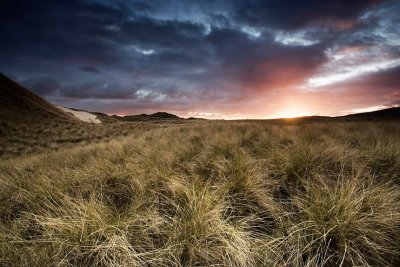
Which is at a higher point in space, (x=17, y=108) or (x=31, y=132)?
(x=17, y=108)

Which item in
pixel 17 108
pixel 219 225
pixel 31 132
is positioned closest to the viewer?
pixel 219 225

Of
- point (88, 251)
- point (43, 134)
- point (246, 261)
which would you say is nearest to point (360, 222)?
point (246, 261)

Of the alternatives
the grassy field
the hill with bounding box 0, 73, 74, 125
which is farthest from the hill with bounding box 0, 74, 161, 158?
the grassy field

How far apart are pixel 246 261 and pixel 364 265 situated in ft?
2.88

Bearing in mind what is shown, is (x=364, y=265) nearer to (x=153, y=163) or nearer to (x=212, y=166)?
(x=212, y=166)

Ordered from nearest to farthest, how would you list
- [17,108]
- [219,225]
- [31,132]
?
[219,225] < [31,132] < [17,108]

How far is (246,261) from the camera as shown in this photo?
2.08 m

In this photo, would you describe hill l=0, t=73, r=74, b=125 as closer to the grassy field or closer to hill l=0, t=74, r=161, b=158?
hill l=0, t=74, r=161, b=158

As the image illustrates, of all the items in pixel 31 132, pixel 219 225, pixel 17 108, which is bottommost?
pixel 31 132

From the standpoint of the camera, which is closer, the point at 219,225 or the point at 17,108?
the point at 219,225

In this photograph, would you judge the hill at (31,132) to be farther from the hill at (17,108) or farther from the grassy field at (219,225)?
the grassy field at (219,225)

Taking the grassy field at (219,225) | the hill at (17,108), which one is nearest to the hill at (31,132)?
the hill at (17,108)

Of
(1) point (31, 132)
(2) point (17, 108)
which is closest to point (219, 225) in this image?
(1) point (31, 132)

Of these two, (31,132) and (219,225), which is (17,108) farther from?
(219,225)
